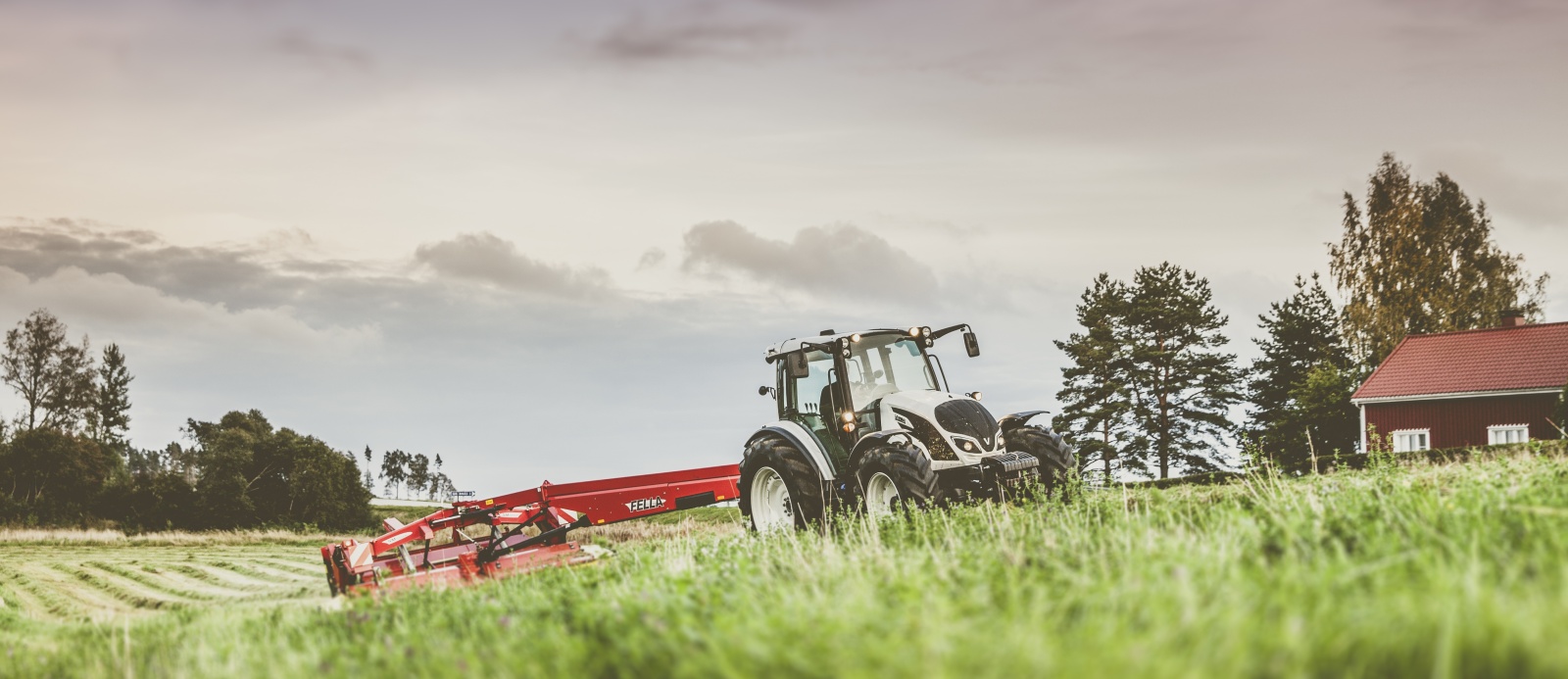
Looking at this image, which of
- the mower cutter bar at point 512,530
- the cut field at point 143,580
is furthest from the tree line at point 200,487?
the mower cutter bar at point 512,530

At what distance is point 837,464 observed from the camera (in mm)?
12000

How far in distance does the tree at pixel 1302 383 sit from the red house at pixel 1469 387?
2.71m

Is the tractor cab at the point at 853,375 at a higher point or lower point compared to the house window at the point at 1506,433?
higher

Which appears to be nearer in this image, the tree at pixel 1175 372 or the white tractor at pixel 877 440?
the white tractor at pixel 877 440

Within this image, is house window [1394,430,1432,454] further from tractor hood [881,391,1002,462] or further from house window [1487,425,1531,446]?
tractor hood [881,391,1002,462]

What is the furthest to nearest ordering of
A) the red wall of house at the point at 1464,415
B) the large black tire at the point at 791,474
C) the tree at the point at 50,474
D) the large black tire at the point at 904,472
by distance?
the tree at the point at 50,474 → the red wall of house at the point at 1464,415 → the large black tire at the point at 791,474 → the large black tire at the point at 904,472

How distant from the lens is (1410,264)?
38.6 m

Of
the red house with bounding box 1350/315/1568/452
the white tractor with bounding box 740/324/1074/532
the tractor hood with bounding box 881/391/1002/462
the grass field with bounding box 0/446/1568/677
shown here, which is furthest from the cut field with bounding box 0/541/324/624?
the red house with bounding box 1350/315/1568/452

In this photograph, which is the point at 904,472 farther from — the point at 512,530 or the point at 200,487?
the point at 200,487

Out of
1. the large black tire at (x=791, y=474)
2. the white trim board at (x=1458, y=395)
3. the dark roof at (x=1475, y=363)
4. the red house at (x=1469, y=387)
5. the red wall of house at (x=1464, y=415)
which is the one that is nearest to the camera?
the large black tire at (x=791, y=474)

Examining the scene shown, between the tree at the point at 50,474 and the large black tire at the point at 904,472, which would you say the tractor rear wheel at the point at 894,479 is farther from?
the tree at the point at 50,474

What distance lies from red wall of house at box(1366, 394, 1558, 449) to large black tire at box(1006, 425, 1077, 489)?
25.3 m

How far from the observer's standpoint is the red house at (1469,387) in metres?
30.9

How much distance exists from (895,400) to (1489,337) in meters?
30.1
